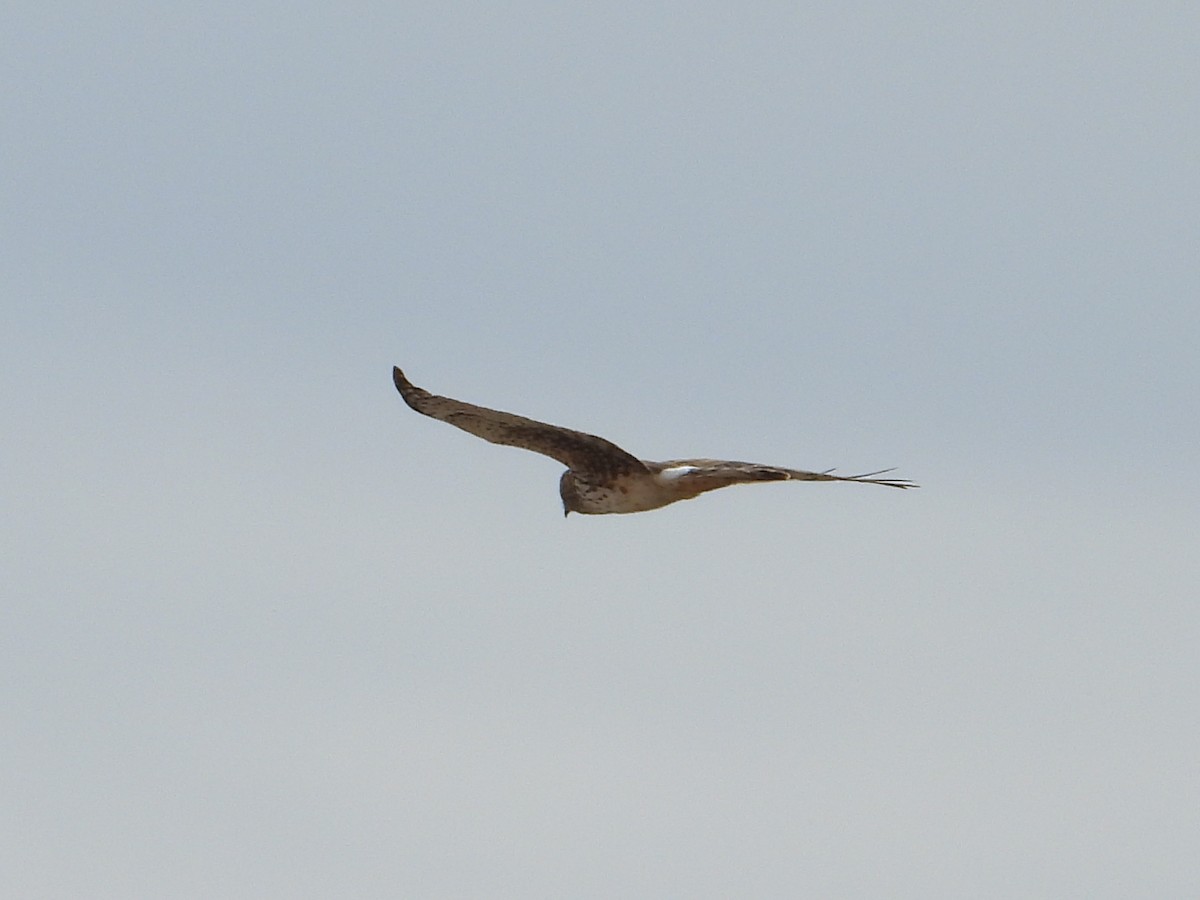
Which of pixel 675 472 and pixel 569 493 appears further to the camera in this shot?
pixel 569 493

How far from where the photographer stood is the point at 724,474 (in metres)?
18.0

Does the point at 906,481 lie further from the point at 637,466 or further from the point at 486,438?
the point at 486,438

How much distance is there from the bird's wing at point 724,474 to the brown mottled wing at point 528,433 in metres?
0.44

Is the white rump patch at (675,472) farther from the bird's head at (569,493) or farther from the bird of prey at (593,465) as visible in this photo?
the bird's head at (569,493)

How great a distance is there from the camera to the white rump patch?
18375mm

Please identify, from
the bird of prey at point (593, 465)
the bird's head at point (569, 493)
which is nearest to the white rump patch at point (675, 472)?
the bird of prey at point (593, 465)

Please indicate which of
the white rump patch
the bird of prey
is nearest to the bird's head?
the bird of prey

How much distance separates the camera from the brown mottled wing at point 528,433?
1859 cm

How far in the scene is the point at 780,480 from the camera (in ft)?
57.0

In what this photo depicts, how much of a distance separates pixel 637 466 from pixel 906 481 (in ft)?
11.4

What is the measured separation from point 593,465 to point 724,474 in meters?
1.79

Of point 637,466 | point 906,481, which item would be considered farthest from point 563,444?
point 906,481

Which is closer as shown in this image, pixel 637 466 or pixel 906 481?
pixel 906 481

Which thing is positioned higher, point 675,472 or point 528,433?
point 528,433
